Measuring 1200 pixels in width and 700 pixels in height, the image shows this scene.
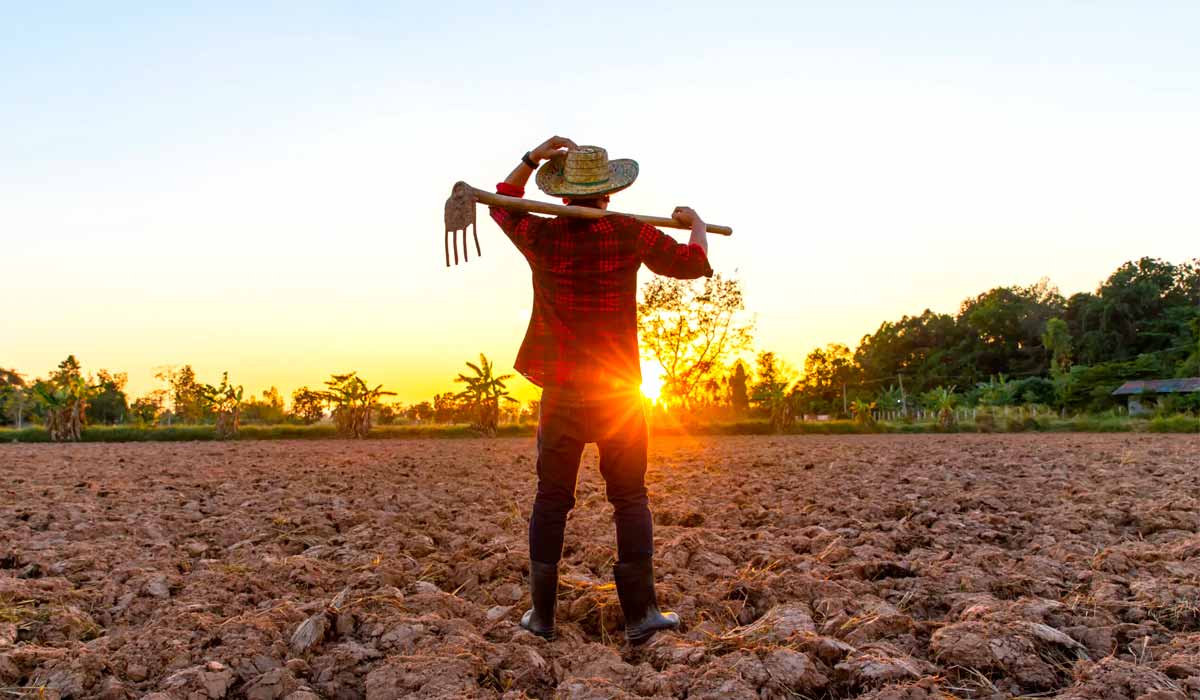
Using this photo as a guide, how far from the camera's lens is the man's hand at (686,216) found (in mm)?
3006

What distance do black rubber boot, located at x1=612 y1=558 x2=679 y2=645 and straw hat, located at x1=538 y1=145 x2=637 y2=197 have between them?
1.36 meters

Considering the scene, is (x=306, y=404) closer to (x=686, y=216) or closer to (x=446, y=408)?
(x=446, y=408)

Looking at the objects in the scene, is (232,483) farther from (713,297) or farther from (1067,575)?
(713,297)

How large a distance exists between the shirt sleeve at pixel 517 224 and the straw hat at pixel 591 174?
0.45 feet

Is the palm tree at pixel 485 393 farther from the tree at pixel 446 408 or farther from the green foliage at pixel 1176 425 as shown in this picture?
the green foliage at pixel 1176 425

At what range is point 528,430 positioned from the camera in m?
24.7

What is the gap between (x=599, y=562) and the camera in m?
4.06

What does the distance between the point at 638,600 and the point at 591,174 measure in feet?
5.12

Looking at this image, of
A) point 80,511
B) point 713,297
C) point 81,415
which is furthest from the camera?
point 713,297

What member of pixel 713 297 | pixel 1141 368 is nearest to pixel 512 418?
pixel 713 297

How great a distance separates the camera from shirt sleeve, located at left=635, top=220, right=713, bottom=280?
9.21 feet

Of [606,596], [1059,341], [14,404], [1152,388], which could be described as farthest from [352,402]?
[1059,341]

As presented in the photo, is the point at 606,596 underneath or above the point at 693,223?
underneath

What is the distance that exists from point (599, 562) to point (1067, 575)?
219cm
